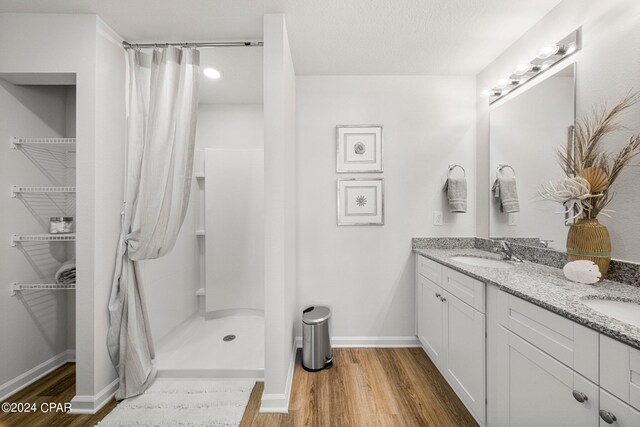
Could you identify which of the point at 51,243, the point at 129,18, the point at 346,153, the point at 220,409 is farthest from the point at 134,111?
the point at 220,409

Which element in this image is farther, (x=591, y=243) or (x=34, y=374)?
(x=34, y=374)

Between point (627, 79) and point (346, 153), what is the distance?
1.69 m

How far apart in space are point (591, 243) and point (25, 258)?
11.5ft

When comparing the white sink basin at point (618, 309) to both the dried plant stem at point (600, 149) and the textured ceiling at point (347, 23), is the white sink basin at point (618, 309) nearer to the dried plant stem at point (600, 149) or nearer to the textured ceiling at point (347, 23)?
the dried plant stem at point (600, 149)

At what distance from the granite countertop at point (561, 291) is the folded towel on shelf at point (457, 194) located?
2.19 feet

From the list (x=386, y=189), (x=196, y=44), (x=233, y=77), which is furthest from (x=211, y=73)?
(x=386, y=189)

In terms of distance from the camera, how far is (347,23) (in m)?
1.74

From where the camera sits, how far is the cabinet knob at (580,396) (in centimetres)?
85

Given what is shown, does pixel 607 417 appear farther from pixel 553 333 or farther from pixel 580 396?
pixel 553 333

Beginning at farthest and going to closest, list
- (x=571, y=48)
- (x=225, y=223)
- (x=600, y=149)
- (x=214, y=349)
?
(x=225, y=223), (x=214, y=349), (x=571, y=48), (x=600, y=149)

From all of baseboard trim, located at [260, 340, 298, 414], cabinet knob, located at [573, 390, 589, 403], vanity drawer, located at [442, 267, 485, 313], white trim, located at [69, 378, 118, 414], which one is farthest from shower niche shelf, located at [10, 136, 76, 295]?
cabinet knob, located at [573, 390, 589, 403]

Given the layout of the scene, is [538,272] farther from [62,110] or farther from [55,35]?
[62,110]

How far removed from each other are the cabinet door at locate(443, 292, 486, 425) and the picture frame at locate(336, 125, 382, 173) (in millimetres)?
1259

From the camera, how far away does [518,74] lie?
6.06ft
